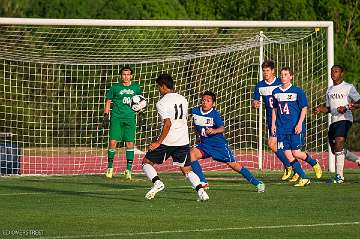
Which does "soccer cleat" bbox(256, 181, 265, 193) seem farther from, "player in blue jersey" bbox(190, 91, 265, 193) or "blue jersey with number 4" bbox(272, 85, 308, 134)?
"blue jersey with number 4" bbox(272, 85, 308, 134)

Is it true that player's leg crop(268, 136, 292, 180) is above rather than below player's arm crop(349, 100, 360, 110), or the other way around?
below

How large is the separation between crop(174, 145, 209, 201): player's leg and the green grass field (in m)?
0.16

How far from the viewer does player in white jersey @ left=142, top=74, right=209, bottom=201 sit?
15.7 meters

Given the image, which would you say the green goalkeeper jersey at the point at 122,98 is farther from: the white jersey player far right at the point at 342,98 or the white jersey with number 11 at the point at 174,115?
the white jersey with number 11 at the point at 174,115

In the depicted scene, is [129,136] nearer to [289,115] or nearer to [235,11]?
[289,115]

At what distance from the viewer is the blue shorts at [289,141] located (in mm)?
19172

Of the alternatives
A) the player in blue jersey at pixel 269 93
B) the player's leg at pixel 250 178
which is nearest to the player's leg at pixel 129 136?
the player in blue jersey at pixel 269 93

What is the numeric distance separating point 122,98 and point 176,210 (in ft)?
21.3

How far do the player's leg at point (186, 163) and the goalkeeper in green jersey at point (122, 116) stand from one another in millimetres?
4691

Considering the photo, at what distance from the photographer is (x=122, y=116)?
21.0 meters

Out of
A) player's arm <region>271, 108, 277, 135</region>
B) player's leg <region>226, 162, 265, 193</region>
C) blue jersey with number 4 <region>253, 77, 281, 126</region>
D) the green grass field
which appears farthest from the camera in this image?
blue jersey with number 4 <region>253, 77, 281, 126</region>

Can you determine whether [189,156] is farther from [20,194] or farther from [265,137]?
[265,137]

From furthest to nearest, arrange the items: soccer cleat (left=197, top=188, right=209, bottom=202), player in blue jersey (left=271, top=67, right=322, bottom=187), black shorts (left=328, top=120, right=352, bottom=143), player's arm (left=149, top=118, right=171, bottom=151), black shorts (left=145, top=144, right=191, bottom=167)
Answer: black shorts (left=328, top=120, right=352, bottom=143) → player in blue jersey (left=271, top=67, right=322, bottom=187) → black shorts (left=145, top=144, right=191, bottom=167) → soccer cleat (left=197, top=188, right=209, bottom=202) → player's arm (left=149, top=118, right=171, bottom=151)

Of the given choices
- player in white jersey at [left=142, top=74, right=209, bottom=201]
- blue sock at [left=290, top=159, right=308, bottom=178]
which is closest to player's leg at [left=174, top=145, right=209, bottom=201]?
player in white jersey at [left=142, top=74, right=209, bottom=201]
